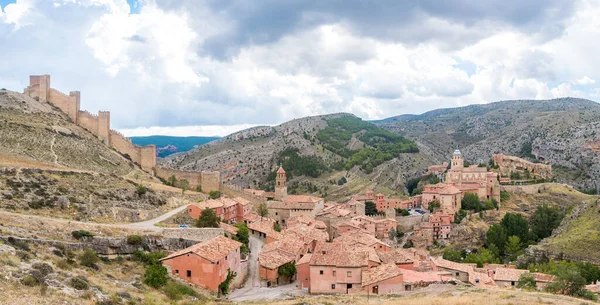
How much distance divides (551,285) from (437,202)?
46.8 metres

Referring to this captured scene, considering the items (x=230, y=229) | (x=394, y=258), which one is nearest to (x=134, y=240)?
(x=230, y=229)

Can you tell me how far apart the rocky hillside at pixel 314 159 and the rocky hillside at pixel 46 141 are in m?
41.5

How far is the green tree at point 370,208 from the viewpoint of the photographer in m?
75.8

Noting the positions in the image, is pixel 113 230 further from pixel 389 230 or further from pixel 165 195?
pixel 389 230

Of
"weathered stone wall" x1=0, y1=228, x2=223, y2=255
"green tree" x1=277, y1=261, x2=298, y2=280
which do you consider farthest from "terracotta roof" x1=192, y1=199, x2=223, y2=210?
"green tree" x1=277, y1=261, x2=298, y2=280

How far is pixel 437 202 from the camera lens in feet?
250

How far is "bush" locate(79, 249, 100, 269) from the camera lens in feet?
77.2

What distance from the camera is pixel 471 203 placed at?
76812 mm

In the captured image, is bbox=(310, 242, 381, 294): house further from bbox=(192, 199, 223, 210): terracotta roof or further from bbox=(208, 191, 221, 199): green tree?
bbox=(208, 191, 221, 199): green tree

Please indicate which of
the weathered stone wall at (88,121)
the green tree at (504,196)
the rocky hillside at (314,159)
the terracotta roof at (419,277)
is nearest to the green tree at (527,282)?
the terracotta roof at (419,277)

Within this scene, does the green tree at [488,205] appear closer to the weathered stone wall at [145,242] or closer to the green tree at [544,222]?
the green tree at [544,222]

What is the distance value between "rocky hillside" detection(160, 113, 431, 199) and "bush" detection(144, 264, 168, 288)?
74327 millimetres

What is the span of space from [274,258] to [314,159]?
309 ft

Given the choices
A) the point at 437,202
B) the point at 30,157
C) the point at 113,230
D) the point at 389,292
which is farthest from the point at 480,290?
the point at 437,202
